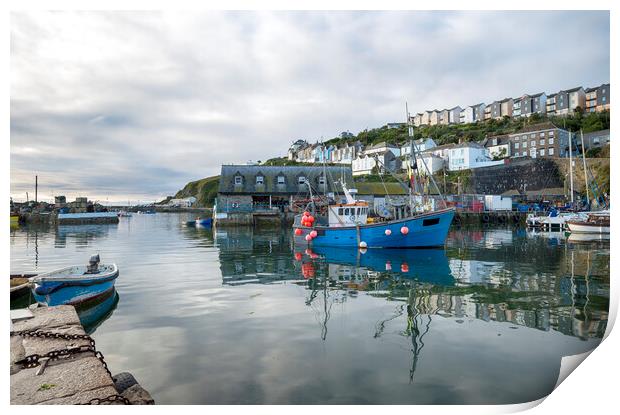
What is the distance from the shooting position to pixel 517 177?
170 feet

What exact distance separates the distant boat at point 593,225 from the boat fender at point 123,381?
31.7 meters

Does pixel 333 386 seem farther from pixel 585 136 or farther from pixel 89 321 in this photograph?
pixel 585 136

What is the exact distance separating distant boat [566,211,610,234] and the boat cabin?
1799cm

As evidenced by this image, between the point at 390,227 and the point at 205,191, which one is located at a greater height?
the point at 205,191

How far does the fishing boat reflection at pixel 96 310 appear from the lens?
8.02 meters

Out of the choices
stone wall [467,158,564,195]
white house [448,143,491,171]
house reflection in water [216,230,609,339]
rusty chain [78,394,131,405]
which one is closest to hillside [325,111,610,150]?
white house [448,143,491,171]

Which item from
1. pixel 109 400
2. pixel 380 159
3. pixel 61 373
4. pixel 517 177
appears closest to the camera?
pixel 109 400

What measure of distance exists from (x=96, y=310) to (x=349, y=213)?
14.2 metres

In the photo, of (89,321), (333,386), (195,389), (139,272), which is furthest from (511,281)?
(139,272)

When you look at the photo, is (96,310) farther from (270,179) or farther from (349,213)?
(270,179)

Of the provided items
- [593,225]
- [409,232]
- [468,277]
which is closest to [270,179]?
[409,232]

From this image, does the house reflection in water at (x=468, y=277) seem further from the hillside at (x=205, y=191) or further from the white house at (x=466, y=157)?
the hillside at (x=205, y=191)

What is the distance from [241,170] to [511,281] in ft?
116

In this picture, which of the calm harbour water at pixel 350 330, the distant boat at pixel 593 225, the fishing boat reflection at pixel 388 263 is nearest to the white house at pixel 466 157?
the distant boat at pixel 593 225
